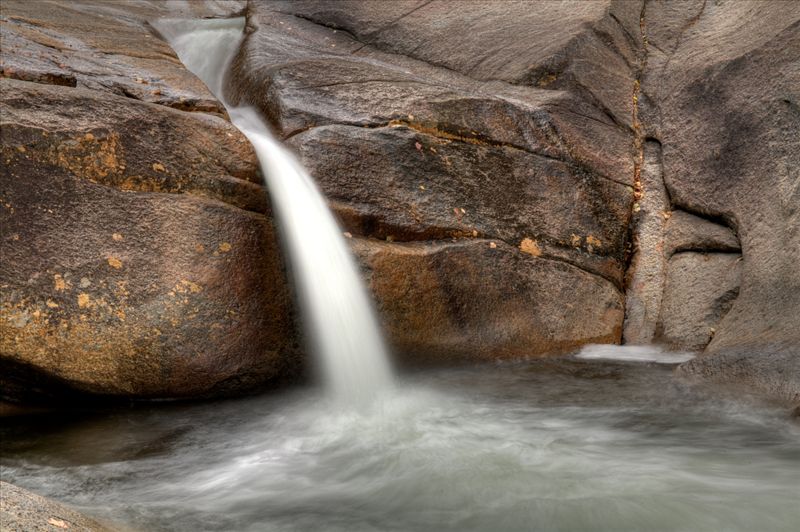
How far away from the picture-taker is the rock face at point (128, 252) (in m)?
4.07

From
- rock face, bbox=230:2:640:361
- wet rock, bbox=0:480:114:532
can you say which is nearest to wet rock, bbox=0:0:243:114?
rock face, bbox=230:2:640:361

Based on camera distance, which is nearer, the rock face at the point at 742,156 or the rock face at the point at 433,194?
the rock face at the point at 433,194

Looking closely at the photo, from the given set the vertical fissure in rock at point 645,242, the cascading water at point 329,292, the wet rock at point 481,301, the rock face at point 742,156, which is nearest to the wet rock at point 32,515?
the cascading water at point 329,292

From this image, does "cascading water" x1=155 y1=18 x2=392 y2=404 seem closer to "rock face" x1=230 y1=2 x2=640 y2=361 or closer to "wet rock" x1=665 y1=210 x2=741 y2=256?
"rock face" x1=230 y1=2 x2=640 y2=361

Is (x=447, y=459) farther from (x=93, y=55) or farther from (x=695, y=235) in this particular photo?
(x=93, y=55)

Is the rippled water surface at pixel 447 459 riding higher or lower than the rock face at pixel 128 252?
lower

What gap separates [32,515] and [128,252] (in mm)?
2438

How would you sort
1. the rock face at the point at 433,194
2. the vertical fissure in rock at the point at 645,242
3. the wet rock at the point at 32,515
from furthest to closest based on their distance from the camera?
the vertical fissure in rock at the point at 645,242
the rock face at the point at 433,194
the wet rock at the point at 32,515

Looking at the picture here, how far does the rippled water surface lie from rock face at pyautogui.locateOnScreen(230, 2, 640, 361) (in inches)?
18.5

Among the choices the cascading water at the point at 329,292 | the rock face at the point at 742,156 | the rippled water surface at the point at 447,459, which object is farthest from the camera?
the cascading water at the point at 329,292

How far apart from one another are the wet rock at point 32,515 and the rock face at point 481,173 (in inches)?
107

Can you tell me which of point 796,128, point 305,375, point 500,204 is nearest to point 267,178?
point 305,375

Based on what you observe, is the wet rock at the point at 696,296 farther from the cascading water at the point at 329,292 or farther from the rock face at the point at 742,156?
the cascading water at the point at 329,292

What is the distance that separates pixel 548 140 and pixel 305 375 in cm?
271
